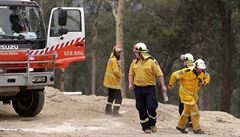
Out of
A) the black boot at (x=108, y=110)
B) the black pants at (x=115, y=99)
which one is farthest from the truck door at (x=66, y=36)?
the black boot at (x=108, y=110)

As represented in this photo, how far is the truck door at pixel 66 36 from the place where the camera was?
13750mm

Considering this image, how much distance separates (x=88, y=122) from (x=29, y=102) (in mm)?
1891

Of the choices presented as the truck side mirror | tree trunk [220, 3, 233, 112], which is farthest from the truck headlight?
tree trunk [220, 3, 233, 112]

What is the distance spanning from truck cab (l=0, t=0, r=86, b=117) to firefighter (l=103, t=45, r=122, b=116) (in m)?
0.92

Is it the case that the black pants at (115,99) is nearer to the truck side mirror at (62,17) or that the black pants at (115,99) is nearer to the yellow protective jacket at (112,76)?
the yellow protective jacket at (112,76)

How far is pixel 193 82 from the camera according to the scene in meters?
12.8

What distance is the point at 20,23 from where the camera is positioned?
44.7ft

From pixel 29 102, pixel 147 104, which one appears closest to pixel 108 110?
pixel 29 102

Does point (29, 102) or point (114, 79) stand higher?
point (114, 79)

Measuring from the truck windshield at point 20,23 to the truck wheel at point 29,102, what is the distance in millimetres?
1611

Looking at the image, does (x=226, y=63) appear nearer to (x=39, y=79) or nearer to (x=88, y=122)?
(x=88, y=122)

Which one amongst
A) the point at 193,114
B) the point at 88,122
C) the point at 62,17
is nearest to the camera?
the point at 193,114

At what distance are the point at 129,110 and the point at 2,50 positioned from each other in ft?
16.6

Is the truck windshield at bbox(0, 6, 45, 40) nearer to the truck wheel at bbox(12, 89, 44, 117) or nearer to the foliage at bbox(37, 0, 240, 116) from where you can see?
the truck wheel at bbox(12, 89, 44, 117)
